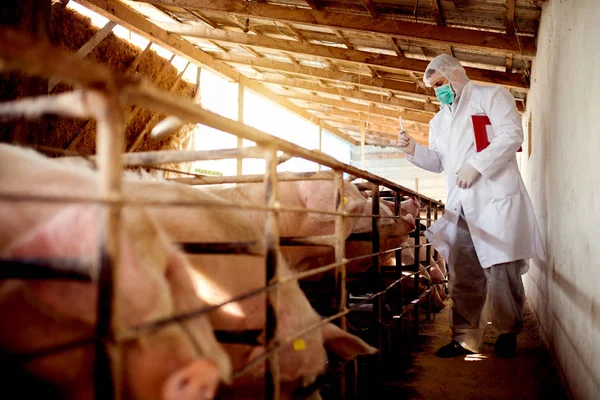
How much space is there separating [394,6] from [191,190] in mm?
4022

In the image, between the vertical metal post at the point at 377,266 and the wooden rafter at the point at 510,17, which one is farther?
the wooden rafter at the point at 510,17

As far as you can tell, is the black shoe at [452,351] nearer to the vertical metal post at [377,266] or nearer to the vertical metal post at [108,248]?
the vertical metal post at [377,266]

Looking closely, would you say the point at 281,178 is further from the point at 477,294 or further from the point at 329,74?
the point at 329,74

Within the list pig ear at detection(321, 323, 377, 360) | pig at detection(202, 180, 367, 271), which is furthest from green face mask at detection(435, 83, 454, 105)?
pig ear at detection(321, 323, 377, 360)

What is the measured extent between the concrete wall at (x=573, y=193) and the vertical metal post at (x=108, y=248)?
1.74 m

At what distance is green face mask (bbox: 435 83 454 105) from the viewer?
3693 millimetres

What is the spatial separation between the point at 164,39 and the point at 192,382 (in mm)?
6873

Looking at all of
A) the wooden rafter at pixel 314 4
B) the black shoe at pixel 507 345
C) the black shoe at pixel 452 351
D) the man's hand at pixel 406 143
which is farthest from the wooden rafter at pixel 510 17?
the black shoe at pixel 452 351

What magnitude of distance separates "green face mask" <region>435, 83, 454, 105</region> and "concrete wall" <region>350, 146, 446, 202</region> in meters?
11.2

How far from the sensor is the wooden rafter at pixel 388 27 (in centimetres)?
485

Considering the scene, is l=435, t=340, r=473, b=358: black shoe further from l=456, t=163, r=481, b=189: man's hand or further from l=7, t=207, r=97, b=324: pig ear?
l=7, t=207, r=97, b=324: pig ear

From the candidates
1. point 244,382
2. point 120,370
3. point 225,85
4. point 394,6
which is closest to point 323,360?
point 244,382

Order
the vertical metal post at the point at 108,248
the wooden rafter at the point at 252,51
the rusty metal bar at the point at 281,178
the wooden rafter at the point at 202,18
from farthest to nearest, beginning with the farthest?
the wooden rafter at the point at 252,51
the wooden rafter at the point at 202,18
the rusty metal bar at the point at 281,178
the vertical metal post at the point at 108,248

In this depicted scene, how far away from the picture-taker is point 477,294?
139 inches
